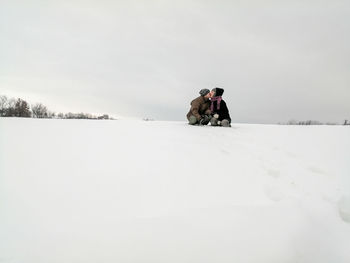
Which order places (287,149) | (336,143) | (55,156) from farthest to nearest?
(336,143) < (287,149) < (55,156)

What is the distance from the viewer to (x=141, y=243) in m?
1.21

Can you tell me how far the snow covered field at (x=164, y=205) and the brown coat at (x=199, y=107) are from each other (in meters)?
2.68

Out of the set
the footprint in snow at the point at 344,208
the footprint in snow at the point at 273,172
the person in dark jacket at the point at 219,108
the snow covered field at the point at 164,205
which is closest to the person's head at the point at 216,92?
the person in dark jacket at the point at 219,108

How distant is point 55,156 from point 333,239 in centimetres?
251

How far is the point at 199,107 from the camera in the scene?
17.4 ft

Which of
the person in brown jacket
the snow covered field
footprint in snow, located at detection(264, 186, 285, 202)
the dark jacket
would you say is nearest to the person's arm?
the person in brown jacket

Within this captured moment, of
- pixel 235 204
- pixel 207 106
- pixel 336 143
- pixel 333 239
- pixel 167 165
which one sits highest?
pixel 207 106

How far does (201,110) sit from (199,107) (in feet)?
0.35

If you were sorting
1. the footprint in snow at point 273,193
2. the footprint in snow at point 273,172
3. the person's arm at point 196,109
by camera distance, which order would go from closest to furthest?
the footprint in snow at point 273,193 < the footprint in snow at point 273,172 < the person's arm at point 196,109

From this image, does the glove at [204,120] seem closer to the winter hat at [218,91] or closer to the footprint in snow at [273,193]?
the winter hat at [218,91]

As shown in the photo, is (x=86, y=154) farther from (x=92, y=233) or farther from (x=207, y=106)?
(x=207, y=106)

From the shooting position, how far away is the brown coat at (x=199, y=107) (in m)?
5.19

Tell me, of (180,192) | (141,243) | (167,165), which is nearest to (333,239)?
(180,192)

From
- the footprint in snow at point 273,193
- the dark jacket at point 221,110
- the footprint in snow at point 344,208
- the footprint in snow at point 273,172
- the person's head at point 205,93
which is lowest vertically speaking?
the footprint in snow at point 344,208
